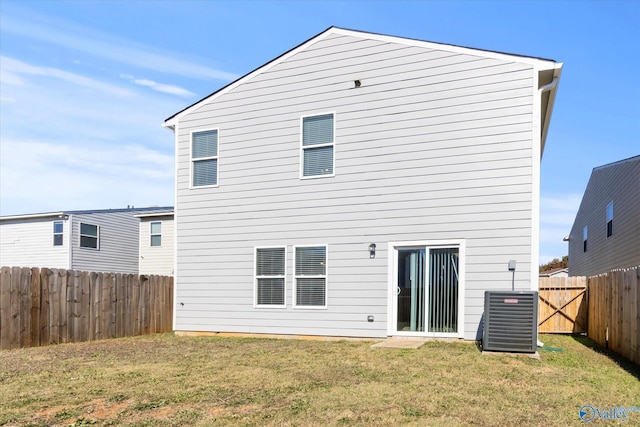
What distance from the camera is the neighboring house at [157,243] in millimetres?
21773

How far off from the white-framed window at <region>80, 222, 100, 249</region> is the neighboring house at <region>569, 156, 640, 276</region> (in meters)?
20.9

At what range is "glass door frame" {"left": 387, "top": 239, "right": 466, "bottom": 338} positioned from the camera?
31.2ft

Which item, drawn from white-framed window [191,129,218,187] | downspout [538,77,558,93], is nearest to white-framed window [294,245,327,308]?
white-framed window [191,129,218,187]

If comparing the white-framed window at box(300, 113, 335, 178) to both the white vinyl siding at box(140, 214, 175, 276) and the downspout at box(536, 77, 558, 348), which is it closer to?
the downspout at box(536, 77, 558, 348)

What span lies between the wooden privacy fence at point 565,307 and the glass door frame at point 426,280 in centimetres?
533

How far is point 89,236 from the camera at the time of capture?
2292cm

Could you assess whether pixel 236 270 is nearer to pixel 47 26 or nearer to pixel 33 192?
pixel 47 26

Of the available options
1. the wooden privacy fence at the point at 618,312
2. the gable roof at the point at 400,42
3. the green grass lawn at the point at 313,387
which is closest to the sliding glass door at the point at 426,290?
the green grass lawn at the point at 313,387

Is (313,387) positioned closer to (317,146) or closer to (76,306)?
(317,146)

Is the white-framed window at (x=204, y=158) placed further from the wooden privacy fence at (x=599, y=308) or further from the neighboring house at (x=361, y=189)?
the wooden privacy fence at (x=599, y=308)

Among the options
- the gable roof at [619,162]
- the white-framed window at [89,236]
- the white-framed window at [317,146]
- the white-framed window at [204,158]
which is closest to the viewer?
the white-framed window at [317,146]

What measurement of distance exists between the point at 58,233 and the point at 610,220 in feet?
71.5

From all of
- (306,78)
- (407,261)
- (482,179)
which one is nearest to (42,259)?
(306,78)

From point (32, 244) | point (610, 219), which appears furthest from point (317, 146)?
point (32, 244)
